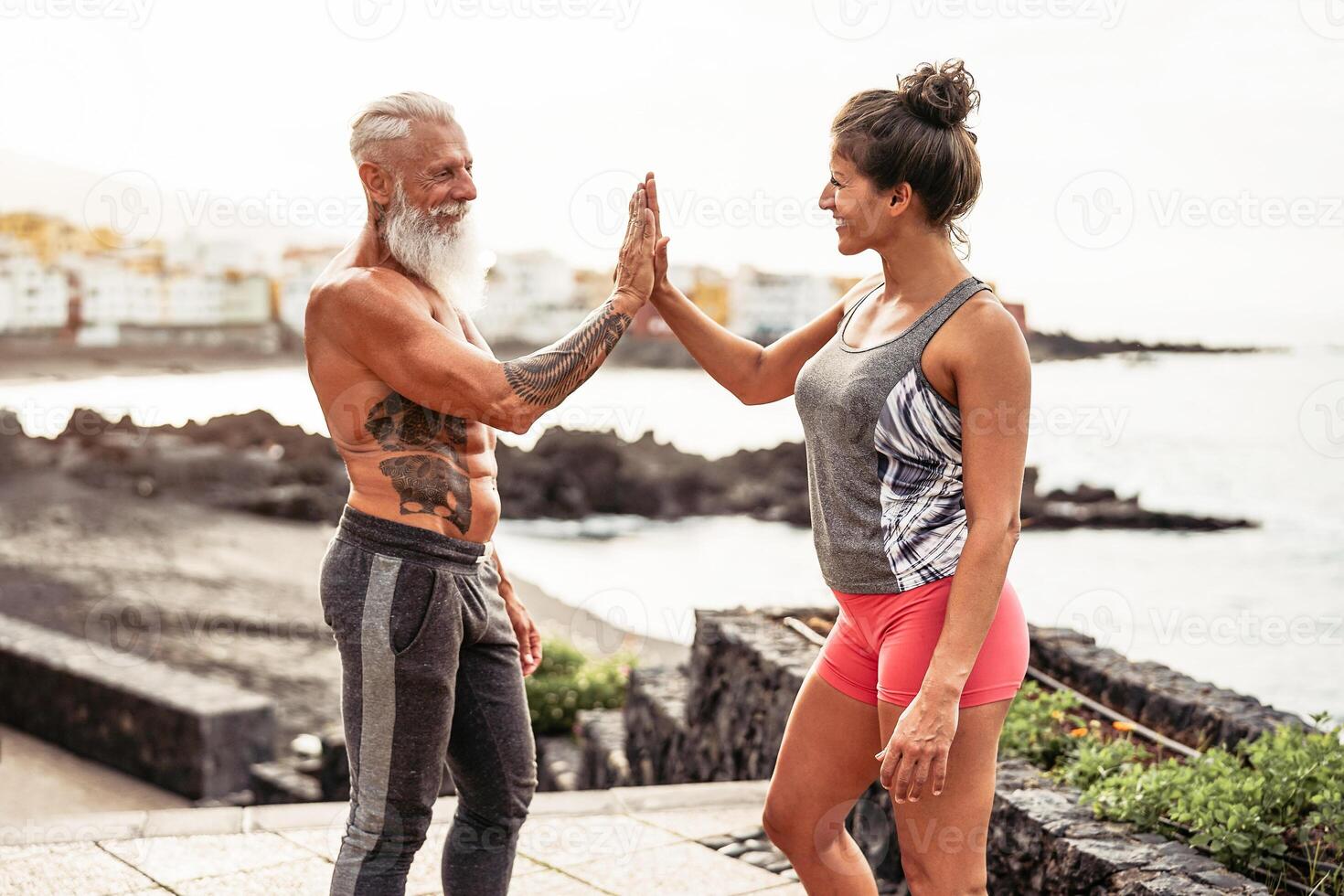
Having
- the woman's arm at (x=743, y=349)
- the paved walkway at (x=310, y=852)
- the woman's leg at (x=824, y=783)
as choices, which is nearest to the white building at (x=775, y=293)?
the paved walkway at (x=310, y=852)

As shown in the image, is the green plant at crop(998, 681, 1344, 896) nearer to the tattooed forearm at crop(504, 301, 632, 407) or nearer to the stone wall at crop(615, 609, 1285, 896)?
the stone wall at crop(615, 609, 1285, 896)

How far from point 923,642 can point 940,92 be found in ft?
2.88

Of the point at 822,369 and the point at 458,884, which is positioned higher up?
the point at 822,369

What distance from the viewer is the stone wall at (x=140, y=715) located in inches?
282

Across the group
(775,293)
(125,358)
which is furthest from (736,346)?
(125,358)

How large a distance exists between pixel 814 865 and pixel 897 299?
0.99 metres

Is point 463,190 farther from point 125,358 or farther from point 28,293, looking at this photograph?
point 28,293

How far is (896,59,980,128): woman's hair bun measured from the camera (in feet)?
6.95

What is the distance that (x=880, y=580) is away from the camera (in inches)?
86.0

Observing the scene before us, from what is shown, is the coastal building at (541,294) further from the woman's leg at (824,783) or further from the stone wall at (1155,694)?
the woman's leg at (824,783)

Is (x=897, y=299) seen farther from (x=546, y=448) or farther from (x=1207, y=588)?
(x=546, y=448)

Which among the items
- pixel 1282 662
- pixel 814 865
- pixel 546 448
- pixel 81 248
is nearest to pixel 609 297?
pixel 814 865

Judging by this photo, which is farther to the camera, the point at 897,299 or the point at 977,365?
the point at 897,299

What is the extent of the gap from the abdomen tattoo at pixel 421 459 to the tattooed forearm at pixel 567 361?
0.20 meters
